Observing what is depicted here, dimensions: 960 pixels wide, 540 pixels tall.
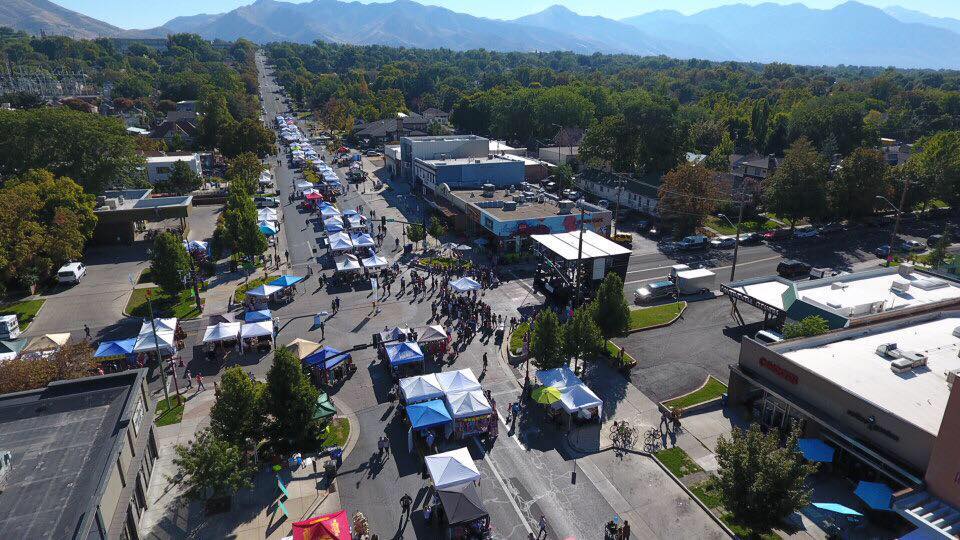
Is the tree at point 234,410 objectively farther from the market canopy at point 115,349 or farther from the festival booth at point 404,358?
the market canopy at point 115,349

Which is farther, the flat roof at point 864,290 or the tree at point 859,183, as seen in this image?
the tree at point 859,183

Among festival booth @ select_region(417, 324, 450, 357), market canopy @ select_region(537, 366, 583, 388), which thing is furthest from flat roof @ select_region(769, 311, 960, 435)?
festival booth @ select_region(417, 324, 450, 357)

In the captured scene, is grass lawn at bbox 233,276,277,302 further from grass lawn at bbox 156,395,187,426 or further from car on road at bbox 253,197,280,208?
car on road at bbox 253,197,280,208

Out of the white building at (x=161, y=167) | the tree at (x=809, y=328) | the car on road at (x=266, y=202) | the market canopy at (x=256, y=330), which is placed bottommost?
the market canopy at (x=256, y=330)

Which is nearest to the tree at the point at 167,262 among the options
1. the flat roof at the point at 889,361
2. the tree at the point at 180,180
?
the tree at the point at 180,180

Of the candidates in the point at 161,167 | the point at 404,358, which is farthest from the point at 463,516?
the point at 161,167

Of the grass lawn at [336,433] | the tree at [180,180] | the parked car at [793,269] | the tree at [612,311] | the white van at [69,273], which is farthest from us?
the tree at [180,180]
